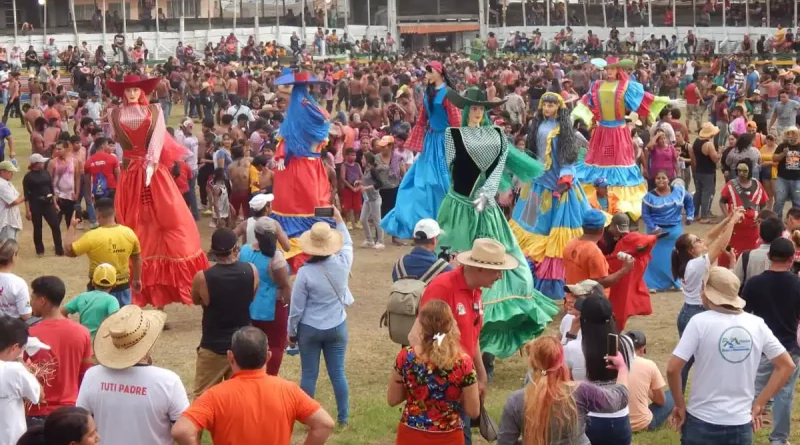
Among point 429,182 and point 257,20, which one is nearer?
point 429,182

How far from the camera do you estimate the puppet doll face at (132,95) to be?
1169 centimetres

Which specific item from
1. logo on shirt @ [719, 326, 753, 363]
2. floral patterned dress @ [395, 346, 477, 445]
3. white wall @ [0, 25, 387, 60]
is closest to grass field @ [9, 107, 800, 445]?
logo on shirt @ [719, 326, 753, 363]

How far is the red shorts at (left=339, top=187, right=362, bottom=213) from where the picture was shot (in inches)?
675

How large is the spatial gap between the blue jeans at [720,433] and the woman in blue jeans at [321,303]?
2.79 meters

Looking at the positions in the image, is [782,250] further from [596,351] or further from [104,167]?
[104,167]

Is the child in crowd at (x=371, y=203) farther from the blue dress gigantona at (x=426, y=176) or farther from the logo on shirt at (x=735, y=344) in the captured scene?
the logo on shirt at (x=735, y=344)

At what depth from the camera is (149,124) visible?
11641mm

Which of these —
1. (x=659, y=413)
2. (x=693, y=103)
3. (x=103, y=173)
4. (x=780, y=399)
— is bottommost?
(x=659, y=413)

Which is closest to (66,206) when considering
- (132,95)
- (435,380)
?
(132,95)

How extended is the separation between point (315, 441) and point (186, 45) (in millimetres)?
49369

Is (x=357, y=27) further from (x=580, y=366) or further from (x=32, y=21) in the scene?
(x=580, y=366)

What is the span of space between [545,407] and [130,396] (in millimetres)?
1995

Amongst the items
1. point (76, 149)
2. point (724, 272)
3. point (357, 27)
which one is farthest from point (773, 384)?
point (357, 27)

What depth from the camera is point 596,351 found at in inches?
232
